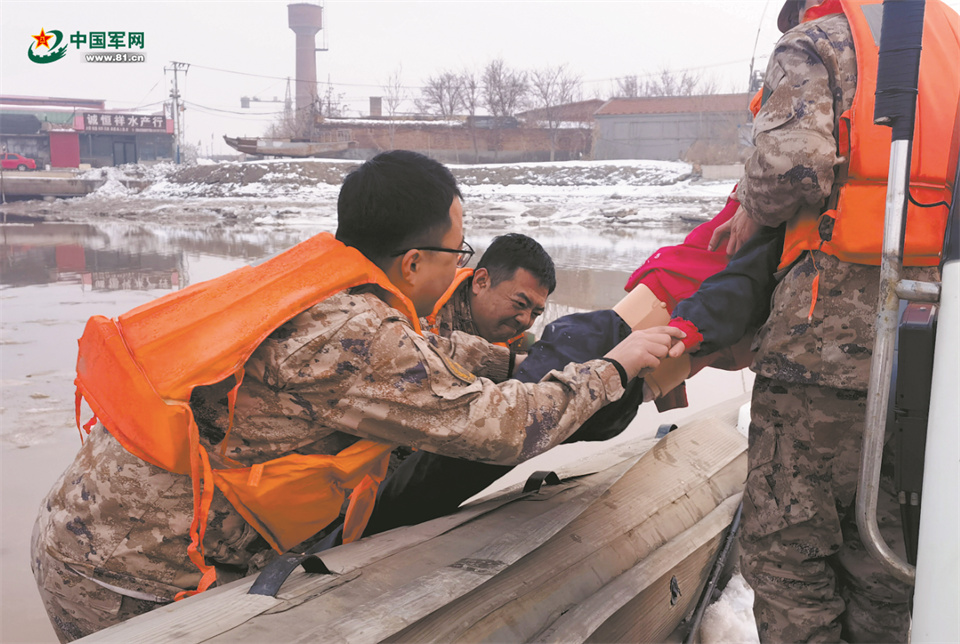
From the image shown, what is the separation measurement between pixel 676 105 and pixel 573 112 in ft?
26.3

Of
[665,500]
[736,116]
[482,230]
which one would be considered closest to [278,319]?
[665,500]

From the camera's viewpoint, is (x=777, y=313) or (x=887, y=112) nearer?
(x=887, y=112)

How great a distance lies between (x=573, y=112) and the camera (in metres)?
47.2

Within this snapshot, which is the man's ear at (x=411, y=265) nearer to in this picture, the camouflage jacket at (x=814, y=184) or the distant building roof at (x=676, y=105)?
the camouflage jacket at (x=814, y=184)

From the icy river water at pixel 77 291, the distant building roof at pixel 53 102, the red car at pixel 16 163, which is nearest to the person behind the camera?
the icy river water at pixel 77 291

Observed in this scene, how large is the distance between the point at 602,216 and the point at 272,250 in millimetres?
10357

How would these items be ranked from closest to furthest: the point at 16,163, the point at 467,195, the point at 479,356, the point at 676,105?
the point at 479,356, the point at 467,195, the point at 676,105, the point at 16,163

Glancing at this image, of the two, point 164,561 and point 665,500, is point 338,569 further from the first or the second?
point 665,500

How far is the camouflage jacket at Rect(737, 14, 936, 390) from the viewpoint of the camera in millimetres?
1873

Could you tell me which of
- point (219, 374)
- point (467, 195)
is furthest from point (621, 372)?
point (467, 195)

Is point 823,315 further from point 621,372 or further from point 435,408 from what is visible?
point 435,408

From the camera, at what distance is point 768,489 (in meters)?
2.08

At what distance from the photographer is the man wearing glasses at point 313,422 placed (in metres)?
1.81

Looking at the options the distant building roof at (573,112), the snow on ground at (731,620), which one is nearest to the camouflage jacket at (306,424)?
the snow on ground at (731,620)
